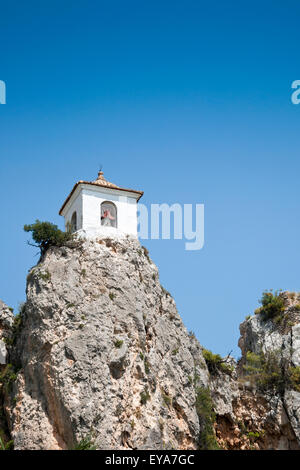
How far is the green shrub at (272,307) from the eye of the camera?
3738cm

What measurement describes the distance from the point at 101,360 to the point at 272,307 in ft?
49.5

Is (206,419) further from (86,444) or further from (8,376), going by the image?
(8,376)

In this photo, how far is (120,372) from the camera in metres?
27.4

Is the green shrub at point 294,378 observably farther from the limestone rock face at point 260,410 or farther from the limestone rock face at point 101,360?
the limestone rock face at point 101,360

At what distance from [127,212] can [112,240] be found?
2625mm

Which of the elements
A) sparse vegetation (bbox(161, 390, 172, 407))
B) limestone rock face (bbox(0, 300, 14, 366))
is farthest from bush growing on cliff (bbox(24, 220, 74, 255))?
sparse vegetation (bbox(161, 390, 172, 407))

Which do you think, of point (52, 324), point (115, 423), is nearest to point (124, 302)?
point (52, 324)

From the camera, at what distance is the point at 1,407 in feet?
93.9

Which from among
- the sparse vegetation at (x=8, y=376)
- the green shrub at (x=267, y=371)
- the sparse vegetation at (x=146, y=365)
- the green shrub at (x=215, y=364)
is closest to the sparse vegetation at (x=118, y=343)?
the sparse vegetation at (x=146, y=365)

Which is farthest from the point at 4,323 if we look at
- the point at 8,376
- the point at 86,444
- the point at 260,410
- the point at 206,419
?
the point at 260,410

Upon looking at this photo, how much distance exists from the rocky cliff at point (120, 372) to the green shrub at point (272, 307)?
3.85 ft

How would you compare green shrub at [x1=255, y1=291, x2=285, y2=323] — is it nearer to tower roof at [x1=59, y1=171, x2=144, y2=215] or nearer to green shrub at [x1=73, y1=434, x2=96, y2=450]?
tower roof at [x1=59, y1=171, x2=144, y2=215]

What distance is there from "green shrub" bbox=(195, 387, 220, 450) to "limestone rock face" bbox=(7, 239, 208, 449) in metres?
0.75
